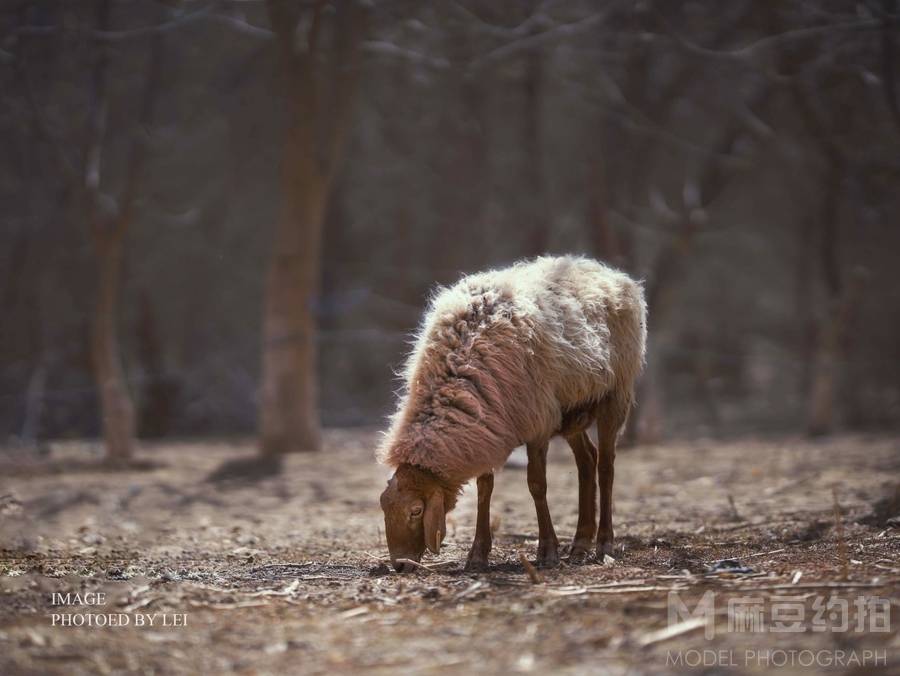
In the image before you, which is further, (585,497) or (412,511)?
(585,497)

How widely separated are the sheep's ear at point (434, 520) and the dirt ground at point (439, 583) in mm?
189

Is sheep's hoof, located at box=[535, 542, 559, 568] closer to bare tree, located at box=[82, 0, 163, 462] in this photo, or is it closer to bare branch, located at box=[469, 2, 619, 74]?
bare branch, located at box=[469, 2, 619, 74]

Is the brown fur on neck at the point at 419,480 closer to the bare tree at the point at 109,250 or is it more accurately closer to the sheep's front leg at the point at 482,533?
the sheep's front leg at the point at 482,533

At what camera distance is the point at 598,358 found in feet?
22.8

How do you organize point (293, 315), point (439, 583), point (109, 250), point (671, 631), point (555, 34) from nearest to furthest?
1. point (671, 631)
2. point (439, 583)
3. point (555, 34)
4. point (109, 250)
5. point (293, 315)

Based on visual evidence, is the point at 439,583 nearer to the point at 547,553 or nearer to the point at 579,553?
the point at 547,553

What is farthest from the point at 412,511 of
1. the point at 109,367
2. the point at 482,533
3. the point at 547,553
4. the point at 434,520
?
the point at 109,367

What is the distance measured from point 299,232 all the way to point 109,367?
2947 mm

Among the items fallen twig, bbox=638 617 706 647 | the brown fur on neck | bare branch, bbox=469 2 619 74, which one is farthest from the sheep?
bare branch, bbox=469 2 619 74

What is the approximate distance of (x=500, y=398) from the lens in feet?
21.3

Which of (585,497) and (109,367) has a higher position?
(109,367)

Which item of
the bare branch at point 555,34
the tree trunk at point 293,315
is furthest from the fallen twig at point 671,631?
the tree trunk at point 293,315

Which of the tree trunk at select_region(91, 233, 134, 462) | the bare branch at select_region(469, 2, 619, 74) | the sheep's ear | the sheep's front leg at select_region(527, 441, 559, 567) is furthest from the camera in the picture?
the tree trunk at select_region(91, 233, 134, 462)

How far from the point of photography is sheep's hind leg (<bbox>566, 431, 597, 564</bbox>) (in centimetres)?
709
